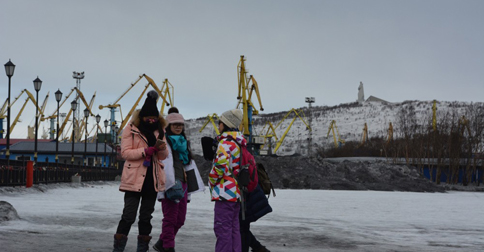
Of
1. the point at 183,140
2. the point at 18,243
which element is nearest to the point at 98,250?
the point at 18,243

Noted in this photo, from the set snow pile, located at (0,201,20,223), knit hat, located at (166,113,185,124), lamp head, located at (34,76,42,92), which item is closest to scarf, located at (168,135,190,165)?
knit hat, located at (166,113,185,124)

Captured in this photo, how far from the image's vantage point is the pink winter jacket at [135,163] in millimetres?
5410

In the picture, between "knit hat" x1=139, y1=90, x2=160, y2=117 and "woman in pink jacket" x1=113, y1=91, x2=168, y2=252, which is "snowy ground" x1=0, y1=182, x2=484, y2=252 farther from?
Answer: "knit hat" x1=139, y1=90, x2=160, y2=117

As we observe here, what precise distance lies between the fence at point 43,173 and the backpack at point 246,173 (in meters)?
14.0

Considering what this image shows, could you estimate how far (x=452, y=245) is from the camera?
25.5 feet

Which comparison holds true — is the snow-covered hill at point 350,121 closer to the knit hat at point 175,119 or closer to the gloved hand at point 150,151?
the knit hat at point 175,119

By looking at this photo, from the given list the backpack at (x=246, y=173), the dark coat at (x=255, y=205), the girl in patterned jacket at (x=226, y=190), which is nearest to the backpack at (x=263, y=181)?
the dark coat at (x=255, y=205)

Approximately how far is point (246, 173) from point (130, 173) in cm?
107

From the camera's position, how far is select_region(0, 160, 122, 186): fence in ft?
59.1

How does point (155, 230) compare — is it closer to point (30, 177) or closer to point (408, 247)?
point (408, 247)

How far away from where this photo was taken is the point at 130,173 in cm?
545

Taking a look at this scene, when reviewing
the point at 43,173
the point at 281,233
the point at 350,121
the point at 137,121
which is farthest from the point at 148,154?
the point at 350,121

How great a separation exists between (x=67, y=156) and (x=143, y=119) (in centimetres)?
7107

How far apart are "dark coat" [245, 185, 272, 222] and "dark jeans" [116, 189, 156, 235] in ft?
3.00
